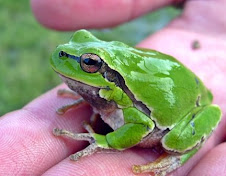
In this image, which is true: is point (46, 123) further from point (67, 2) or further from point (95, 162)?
point (67, 2)

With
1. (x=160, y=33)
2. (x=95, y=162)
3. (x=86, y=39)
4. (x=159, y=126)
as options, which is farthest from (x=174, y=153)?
(x=160, y=33)

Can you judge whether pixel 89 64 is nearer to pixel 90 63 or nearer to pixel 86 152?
pixel 90 63

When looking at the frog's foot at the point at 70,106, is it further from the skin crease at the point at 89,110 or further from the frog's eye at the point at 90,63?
the frog's eye at the point at 90,63

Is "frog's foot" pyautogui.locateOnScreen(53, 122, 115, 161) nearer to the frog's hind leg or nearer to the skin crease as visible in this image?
the skin crease

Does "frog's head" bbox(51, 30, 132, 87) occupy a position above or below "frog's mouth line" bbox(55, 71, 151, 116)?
above

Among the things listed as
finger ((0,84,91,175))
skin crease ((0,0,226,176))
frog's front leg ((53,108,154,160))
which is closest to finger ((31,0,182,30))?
skin crease ((0,0,226,176))

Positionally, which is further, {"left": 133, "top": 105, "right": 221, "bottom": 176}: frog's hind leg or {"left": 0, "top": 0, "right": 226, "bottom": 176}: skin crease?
{"left": 133, "top": 105, "right": 221, "bottom": 176}: frog's hind leg

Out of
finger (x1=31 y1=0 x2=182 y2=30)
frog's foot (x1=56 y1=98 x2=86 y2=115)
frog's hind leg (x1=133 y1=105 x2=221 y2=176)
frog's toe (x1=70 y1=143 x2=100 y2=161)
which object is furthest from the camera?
finger (x1=31 y1=0 x2=182 y2=30)

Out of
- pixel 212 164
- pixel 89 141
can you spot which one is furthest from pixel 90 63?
pixel 212 164
